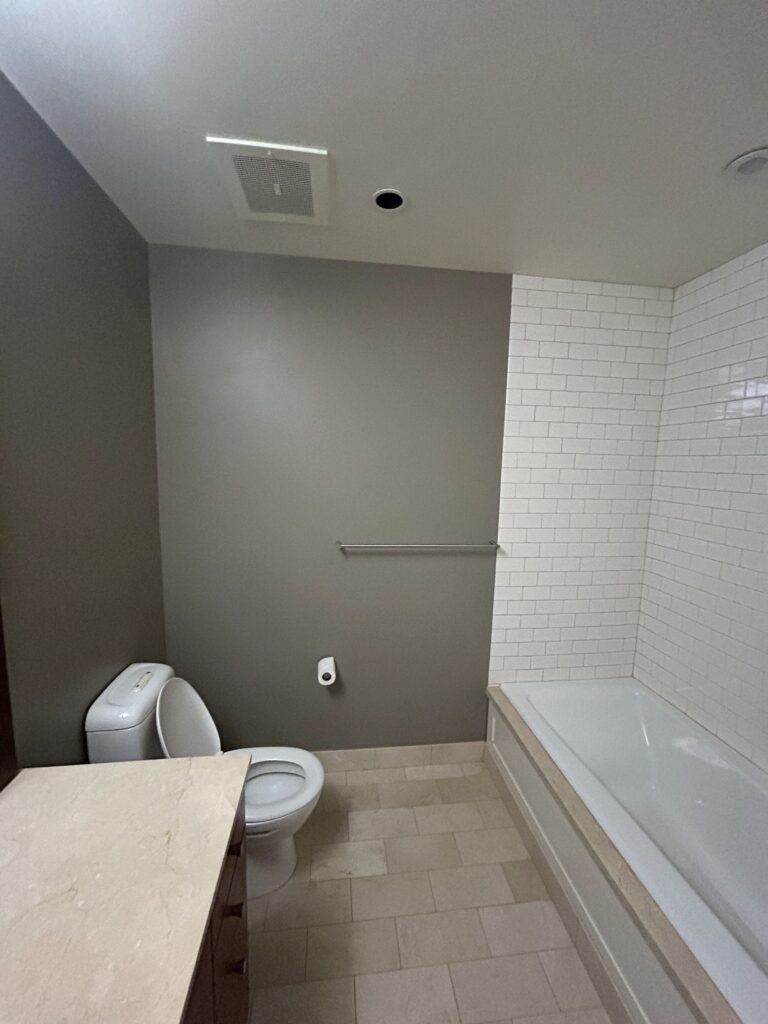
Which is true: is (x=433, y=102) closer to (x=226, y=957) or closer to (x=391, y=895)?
(x=226, y=957)

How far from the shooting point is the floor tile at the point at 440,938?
1237 mm

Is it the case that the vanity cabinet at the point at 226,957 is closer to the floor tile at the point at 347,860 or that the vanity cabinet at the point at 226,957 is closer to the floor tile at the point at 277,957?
the floor tile at the point at 277,957

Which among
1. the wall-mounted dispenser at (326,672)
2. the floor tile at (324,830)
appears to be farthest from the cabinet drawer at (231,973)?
the wall-mounted dispenser at (326,672)

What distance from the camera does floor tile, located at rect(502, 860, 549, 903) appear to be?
1435 millimetres

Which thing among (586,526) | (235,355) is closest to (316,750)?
(586,526)

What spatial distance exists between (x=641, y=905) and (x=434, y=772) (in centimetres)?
110

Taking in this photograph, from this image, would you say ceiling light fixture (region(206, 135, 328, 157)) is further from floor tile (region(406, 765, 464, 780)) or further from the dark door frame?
floor tile (region(406, 765, 464, 780))

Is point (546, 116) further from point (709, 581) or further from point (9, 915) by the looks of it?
point (9, 915)

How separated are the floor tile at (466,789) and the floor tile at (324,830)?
19.0 inches

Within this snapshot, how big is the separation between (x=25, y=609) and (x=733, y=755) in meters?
2.49

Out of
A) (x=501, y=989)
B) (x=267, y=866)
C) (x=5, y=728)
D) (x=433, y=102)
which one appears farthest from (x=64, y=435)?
(x=501, y=989)

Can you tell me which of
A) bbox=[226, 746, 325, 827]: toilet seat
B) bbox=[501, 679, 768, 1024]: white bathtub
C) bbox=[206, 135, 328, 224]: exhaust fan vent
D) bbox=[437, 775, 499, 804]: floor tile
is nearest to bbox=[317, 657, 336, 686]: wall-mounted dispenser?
bbox=[226, 746, 325, 827]: toilet seat

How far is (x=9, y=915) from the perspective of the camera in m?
0.66

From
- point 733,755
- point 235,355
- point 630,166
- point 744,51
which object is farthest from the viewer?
point 235,355
